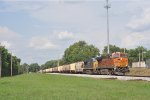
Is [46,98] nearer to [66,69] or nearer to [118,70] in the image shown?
[118,70]

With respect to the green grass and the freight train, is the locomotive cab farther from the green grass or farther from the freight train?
the green grass

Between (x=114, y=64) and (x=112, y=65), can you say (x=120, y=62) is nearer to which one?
(x=114, y=64)

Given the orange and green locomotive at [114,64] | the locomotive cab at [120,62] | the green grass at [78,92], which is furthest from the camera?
the orange and green locomotive at [114,64]

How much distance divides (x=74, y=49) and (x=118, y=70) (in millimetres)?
138996

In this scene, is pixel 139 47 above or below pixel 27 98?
above

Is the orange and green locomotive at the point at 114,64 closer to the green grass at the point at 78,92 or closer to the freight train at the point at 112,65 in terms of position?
the freight train at the point at 112,65

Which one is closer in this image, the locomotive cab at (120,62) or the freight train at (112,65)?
the locomotive cab at (120,62)

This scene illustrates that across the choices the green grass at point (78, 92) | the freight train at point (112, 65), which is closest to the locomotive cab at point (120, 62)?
the freight train at point (112, 65)

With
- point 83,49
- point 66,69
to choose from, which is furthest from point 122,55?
point 83,49

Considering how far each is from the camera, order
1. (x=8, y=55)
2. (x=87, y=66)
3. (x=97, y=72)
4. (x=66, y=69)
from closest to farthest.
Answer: (x=97, y=72) < (x=87, y=66) < (x=66, y=69) < (x=8, y=55)

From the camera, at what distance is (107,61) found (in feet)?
192

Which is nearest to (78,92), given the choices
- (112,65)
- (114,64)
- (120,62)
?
(114,64)

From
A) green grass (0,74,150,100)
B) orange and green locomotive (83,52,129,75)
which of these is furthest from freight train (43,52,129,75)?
green grass (0,74,150,100)

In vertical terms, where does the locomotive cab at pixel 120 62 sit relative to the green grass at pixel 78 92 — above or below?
above
